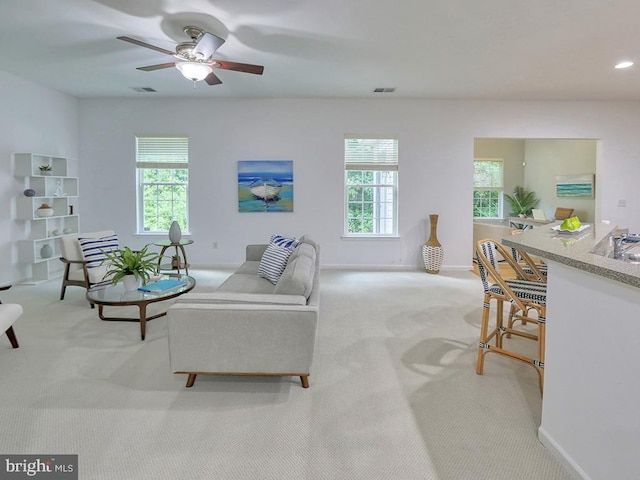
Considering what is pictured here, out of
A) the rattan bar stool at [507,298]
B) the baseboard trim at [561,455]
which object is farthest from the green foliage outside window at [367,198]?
the baseboard trim at [561,455]

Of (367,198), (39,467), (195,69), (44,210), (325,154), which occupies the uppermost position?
(195,69)

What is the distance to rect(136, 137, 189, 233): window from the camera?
614 centimetres

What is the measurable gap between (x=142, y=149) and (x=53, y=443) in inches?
207

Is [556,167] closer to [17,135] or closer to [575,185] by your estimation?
[575,185]

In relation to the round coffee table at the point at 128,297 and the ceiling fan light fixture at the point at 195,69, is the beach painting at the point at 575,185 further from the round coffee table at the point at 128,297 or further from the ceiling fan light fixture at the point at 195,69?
the round coffee table at the point at 128,297

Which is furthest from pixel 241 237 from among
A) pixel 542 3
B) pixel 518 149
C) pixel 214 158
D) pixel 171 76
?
pixel 518 149

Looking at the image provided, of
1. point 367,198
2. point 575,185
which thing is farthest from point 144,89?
point 575,185

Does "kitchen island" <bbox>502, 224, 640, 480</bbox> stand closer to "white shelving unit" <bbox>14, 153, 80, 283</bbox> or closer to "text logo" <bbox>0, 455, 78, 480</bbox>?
"text logo" <bbox>0, 455, 78, 480</bbox>

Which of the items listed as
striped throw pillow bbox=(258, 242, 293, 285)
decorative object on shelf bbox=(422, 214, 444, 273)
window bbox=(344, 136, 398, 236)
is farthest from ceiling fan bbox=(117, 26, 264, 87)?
decorative object on shelf bbox=(422, 214, 444, 273)

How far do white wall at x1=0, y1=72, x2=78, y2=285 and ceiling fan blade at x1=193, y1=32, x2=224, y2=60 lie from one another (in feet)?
11.3

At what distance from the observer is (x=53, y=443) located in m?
1.82

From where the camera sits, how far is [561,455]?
5.59 feet

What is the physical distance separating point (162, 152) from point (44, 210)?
1895mm

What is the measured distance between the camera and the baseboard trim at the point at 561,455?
1.59 m
